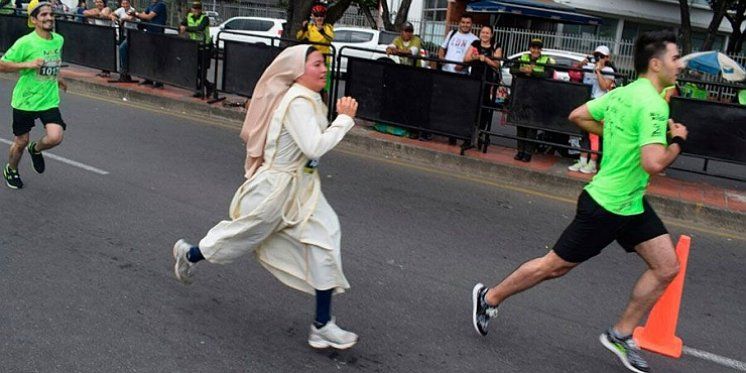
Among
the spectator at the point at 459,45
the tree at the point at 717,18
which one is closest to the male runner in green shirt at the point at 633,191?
the spectator at the point at 459,45

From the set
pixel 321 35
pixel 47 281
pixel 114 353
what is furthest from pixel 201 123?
pixel 114 353

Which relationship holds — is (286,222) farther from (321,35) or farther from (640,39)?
(321,35)

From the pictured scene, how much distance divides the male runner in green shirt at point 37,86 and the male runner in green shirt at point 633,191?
4962 mm

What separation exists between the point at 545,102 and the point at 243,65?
17.4 ft

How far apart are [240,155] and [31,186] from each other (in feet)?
9.24

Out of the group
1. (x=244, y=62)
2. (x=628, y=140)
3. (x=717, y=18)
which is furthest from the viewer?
(x=717, y=18)

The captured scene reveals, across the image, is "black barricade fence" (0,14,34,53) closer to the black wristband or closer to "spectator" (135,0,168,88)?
"spectator" (135,0,168,88)

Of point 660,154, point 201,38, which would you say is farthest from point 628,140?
point 201,38

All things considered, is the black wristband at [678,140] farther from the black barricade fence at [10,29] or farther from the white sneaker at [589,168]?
the black barricade fence at [10,29]

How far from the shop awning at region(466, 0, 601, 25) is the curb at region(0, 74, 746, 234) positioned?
55.6ft

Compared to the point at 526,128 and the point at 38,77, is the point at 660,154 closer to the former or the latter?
the point at 38,77

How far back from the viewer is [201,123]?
11672 mm

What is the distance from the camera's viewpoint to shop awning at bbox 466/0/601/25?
26594 millimetres

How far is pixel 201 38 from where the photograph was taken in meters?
13.5
